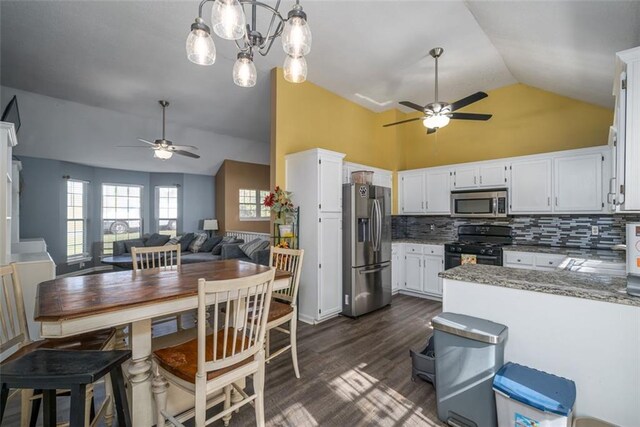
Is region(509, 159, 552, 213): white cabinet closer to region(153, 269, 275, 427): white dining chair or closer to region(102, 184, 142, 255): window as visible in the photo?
region(153, 269, 275, 427): white dining chair

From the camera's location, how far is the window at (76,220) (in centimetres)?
643

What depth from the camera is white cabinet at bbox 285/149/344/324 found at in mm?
3676

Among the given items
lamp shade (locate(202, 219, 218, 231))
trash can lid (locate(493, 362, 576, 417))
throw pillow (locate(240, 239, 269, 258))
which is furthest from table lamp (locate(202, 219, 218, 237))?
trash can lid (locate(493, 362, 576, 417))

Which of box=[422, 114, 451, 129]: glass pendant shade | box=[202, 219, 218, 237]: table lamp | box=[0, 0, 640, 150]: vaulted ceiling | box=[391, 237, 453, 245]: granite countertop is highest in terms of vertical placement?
box=[0, 0, 640, 150]: vaulted ceiling

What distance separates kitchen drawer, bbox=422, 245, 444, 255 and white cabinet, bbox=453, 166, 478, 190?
105cm

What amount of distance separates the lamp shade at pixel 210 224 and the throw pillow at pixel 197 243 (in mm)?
849

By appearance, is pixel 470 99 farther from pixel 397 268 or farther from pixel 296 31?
pixel 397 268

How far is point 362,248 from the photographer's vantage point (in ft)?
12.8

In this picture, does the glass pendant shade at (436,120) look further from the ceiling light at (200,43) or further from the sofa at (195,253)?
the sofa at (195,253)

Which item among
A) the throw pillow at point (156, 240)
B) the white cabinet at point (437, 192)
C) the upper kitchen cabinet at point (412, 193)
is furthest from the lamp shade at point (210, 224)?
the white cabinet at point (437, 192)

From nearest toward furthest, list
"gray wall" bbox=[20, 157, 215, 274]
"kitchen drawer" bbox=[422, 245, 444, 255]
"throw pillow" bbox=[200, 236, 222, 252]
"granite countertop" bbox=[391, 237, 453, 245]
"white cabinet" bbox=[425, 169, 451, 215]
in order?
"kitchen drawer" bbox=[422, 245, 444, 255], "granite countertop" bbox=[391, 237, 453, 245], "white cabinet" bbox=[425, 169, 451, 215], "gray wall" bbox=[20, 157, 215, 274], "throw pillow" bbox=[200, 236, 222, 252]

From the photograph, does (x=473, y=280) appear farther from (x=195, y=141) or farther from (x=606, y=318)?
(x=195, y=141)

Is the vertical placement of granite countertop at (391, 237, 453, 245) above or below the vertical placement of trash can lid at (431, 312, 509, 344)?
above

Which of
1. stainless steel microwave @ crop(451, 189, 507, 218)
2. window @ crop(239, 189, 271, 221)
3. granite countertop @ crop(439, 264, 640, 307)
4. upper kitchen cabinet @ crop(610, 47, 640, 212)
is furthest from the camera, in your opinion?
window @ crop(239, 189, 271, 221)
